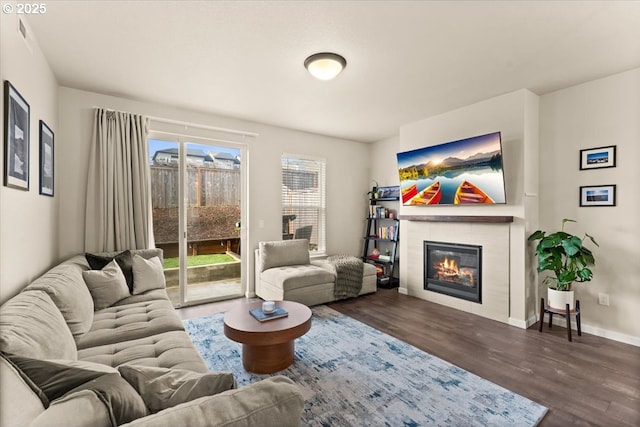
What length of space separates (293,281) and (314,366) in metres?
1.41

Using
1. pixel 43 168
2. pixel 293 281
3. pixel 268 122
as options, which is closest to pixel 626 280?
pixel 293 281

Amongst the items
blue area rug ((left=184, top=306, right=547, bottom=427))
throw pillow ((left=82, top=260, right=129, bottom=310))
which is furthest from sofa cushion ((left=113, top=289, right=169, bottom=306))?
blue area rug ((left=184, top=306, right=547, bottom=427))

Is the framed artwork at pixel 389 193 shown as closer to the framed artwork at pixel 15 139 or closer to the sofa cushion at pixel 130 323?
the sofa cushion at pixel 130 323

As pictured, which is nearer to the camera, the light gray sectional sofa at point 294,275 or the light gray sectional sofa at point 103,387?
the light gray sectional sofa at point 103,387

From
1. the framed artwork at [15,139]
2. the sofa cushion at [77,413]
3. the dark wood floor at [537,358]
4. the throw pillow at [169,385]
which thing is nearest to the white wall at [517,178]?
the dark wood floor at [537,358]

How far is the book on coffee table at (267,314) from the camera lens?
99.7 inches

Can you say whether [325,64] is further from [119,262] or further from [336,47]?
[119,262]

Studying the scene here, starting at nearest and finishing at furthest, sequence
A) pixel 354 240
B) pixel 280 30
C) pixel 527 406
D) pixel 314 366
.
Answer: pixel 527 406
pixel 280 30
pixel 314 366
pixel 354 240

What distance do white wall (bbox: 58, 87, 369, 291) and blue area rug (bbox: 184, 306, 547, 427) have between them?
191cm

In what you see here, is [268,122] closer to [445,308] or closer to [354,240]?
[354,240]

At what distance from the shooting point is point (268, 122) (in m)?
4.58

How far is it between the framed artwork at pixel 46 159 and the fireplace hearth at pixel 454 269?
14.5 feet

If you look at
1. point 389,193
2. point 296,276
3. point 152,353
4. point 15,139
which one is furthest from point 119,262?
point 389,193

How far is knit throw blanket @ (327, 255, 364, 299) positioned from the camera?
424cm
